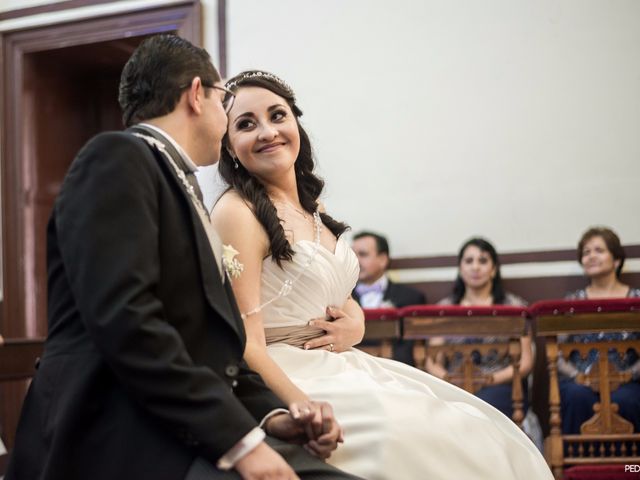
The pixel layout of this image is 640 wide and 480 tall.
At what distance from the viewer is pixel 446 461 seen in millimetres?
2074

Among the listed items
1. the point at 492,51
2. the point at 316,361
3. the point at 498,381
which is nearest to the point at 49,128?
the point at 492,51

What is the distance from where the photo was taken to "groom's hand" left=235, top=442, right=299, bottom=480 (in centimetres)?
163

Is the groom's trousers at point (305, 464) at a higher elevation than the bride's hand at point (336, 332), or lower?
lower

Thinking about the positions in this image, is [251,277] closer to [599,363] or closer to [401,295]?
[599,363]

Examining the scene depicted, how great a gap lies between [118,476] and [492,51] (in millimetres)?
5161

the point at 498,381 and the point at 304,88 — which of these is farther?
the point at 304,88

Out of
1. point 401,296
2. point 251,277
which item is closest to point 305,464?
point 251,277

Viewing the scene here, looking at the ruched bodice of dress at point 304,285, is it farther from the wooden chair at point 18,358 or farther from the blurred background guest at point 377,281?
the blurred background guest at point 377,281

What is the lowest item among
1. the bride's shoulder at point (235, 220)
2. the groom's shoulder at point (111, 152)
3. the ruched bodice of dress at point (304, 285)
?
the ruched bodice of dress at point (304, 285)

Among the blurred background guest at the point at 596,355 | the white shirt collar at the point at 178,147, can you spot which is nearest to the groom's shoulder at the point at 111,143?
the white shirt collar at the point at 178,147

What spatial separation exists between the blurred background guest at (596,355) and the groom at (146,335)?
3.21 m

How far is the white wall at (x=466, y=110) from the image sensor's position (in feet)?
19.6

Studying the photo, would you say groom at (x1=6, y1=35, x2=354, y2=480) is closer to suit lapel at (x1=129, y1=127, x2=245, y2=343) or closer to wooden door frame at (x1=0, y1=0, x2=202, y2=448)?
suit lapel at (x1=129, y1=127, x2=245, y2=343)

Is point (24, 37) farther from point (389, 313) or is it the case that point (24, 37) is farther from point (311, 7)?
point (389, 313)
